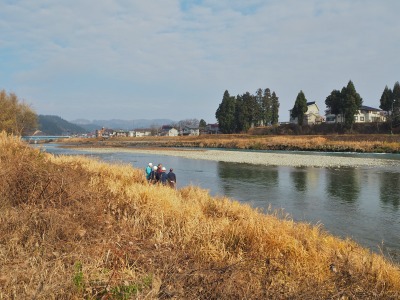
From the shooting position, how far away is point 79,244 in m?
5.01

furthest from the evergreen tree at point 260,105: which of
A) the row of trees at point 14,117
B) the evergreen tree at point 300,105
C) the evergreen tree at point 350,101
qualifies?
the row of trees at point 14,117

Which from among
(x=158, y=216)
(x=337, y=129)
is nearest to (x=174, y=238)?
(x=158, y=216)

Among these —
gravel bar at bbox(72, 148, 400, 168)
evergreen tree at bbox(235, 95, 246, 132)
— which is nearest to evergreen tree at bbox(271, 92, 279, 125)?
evergreen tree at bbox(235, 95, 246, 132)

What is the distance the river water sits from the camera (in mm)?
10273

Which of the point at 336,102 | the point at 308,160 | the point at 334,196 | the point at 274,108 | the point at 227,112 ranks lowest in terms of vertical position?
the point at 334,196

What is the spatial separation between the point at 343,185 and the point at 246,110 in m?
67.3

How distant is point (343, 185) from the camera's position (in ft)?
64.0

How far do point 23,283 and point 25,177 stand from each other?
3.92 meters

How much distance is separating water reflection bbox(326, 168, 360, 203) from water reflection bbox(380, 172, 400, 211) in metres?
1.29

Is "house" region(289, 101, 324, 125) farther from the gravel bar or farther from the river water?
the river water

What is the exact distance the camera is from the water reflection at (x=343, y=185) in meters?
16.2

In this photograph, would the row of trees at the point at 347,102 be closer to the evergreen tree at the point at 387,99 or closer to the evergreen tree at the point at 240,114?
the evergreen tree at the point at 387,99

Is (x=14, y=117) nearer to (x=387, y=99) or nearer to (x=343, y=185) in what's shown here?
(x=343, y=185)

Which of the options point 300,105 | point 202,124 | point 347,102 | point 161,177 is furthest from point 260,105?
point 161,177
